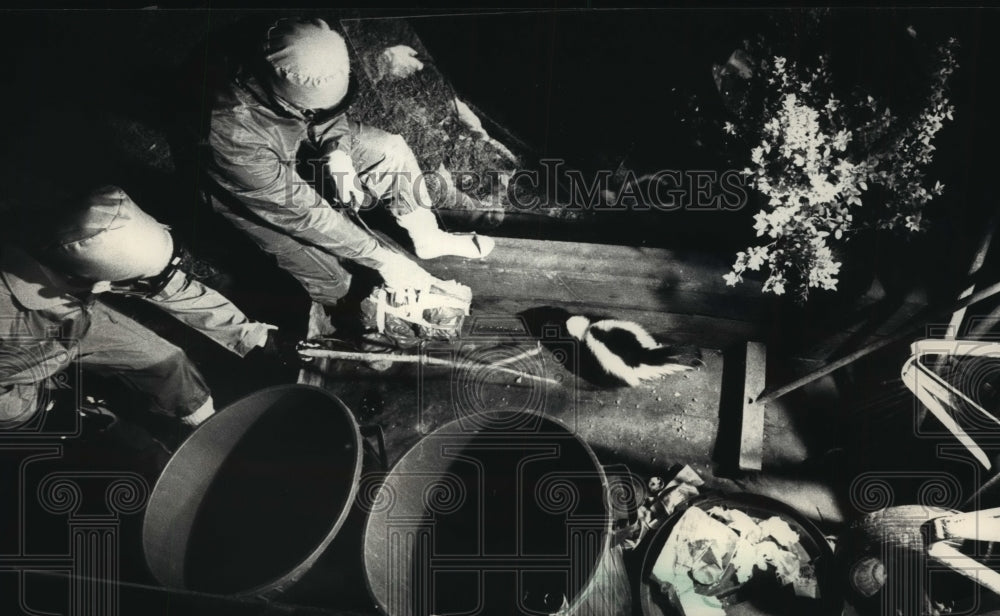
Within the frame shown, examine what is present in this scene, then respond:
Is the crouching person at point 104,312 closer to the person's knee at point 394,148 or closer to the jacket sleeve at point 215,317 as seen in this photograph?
the jacket sleeve at point 215,317

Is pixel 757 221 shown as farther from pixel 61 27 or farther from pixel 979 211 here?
pixel 61 27

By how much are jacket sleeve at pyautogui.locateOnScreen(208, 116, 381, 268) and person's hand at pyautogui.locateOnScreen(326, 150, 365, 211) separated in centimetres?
6

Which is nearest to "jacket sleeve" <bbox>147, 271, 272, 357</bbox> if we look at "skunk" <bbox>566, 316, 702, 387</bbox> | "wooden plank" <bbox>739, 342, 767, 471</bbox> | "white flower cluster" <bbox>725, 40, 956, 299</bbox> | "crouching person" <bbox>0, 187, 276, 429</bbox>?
"crouching person" <bbox>0, 187, 276, 429</bbox>

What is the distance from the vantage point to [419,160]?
81.7 inches

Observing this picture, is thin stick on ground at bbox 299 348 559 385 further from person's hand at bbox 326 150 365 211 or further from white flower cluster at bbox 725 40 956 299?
white flower cluster at bbox 725 40 956 299

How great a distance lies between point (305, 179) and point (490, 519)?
1.38m

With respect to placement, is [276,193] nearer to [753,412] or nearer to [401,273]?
[401,273]

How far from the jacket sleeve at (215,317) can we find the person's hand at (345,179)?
1.91 feet

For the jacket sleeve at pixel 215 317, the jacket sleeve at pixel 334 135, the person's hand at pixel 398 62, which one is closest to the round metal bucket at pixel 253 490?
the jacket sleeve at pixel 215 317

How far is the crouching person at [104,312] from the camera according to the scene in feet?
6.89

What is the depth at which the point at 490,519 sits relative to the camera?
2107 mm

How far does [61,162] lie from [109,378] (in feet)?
2.67

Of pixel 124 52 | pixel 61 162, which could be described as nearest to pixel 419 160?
pixel 124 52

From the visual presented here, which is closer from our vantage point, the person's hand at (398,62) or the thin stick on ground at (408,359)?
the person's hand at (398,62)
